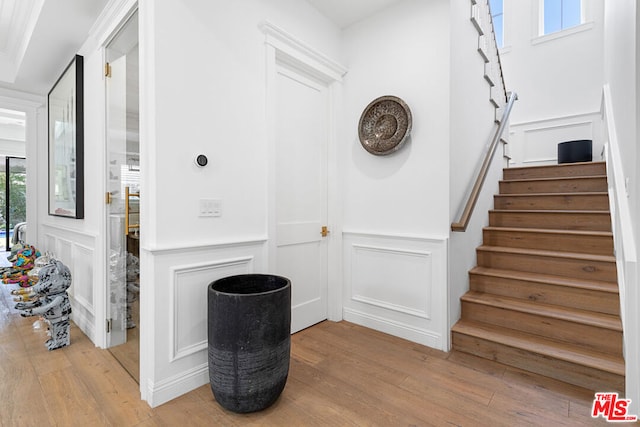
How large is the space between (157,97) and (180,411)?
1758 millimetres

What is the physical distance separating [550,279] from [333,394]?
6.49 feet

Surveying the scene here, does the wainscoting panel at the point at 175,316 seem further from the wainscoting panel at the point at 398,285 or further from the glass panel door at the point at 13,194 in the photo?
the glass panel door at the point at 13,194

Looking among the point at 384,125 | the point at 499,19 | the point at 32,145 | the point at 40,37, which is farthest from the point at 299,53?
the point at 499,19

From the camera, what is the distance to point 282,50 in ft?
8.13

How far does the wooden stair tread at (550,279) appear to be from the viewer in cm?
230

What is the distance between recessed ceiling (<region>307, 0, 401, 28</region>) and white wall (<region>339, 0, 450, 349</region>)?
63 mm

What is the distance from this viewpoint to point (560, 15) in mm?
5020

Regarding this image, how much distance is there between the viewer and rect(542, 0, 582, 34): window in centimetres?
488

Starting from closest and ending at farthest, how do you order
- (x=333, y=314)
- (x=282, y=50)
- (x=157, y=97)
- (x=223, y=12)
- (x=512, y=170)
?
(x=157, y=97)
(x=223, y=12)
(x=282, y=50)
(x=333, y=314)
(x=512, y=170)

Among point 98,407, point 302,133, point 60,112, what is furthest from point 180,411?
point 60,112

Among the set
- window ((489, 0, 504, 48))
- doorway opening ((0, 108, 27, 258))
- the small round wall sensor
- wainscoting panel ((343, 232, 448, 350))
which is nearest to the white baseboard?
the small round wall sensor

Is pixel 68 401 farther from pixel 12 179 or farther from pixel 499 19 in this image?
pixel 499 19

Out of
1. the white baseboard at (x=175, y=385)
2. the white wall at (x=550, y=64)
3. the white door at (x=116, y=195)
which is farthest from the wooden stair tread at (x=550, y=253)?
the white wall at (x=550, y=64)

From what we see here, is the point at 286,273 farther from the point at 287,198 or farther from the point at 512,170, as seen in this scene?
the point at 512,170
